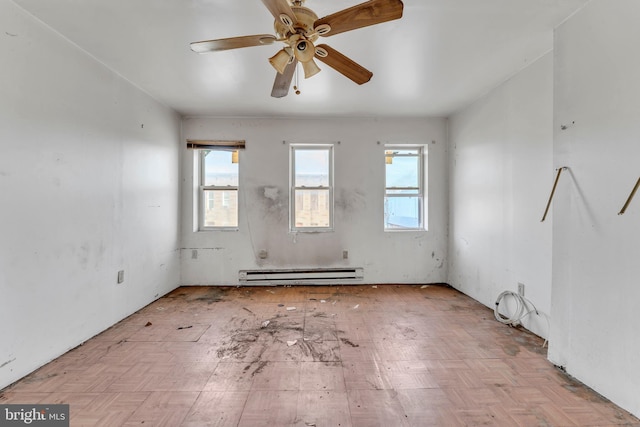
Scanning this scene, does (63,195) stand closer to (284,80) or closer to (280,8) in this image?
(284,80)

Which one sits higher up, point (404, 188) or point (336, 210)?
point (404, 188)

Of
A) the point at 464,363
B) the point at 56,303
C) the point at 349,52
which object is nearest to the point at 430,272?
the point at 464,363

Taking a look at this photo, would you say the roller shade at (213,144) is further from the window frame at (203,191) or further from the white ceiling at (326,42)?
the white ceiling at (326,42)

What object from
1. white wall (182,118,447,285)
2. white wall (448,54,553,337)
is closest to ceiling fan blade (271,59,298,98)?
white wall (182,118,447,285)

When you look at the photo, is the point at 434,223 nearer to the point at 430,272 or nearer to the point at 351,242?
the point at 430,272

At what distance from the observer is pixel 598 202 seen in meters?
1.75

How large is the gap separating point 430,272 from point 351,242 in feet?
4.26

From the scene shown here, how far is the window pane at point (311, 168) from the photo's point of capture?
419cm

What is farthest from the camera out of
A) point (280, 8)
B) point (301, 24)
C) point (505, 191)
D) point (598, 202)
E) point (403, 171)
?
point (403, 171)

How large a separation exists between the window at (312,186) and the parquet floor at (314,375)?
1520mm

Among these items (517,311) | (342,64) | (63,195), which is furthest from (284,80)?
(517,311)

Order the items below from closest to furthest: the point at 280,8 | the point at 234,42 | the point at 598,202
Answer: the point at 280,8, the point at 234,42, the point at 598,202

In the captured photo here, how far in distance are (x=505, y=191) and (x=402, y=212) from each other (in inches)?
60.3

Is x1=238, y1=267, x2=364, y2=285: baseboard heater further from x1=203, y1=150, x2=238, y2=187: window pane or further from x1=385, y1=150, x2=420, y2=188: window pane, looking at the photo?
x1=385, y1=150, x2=420, y2=188: window pane
